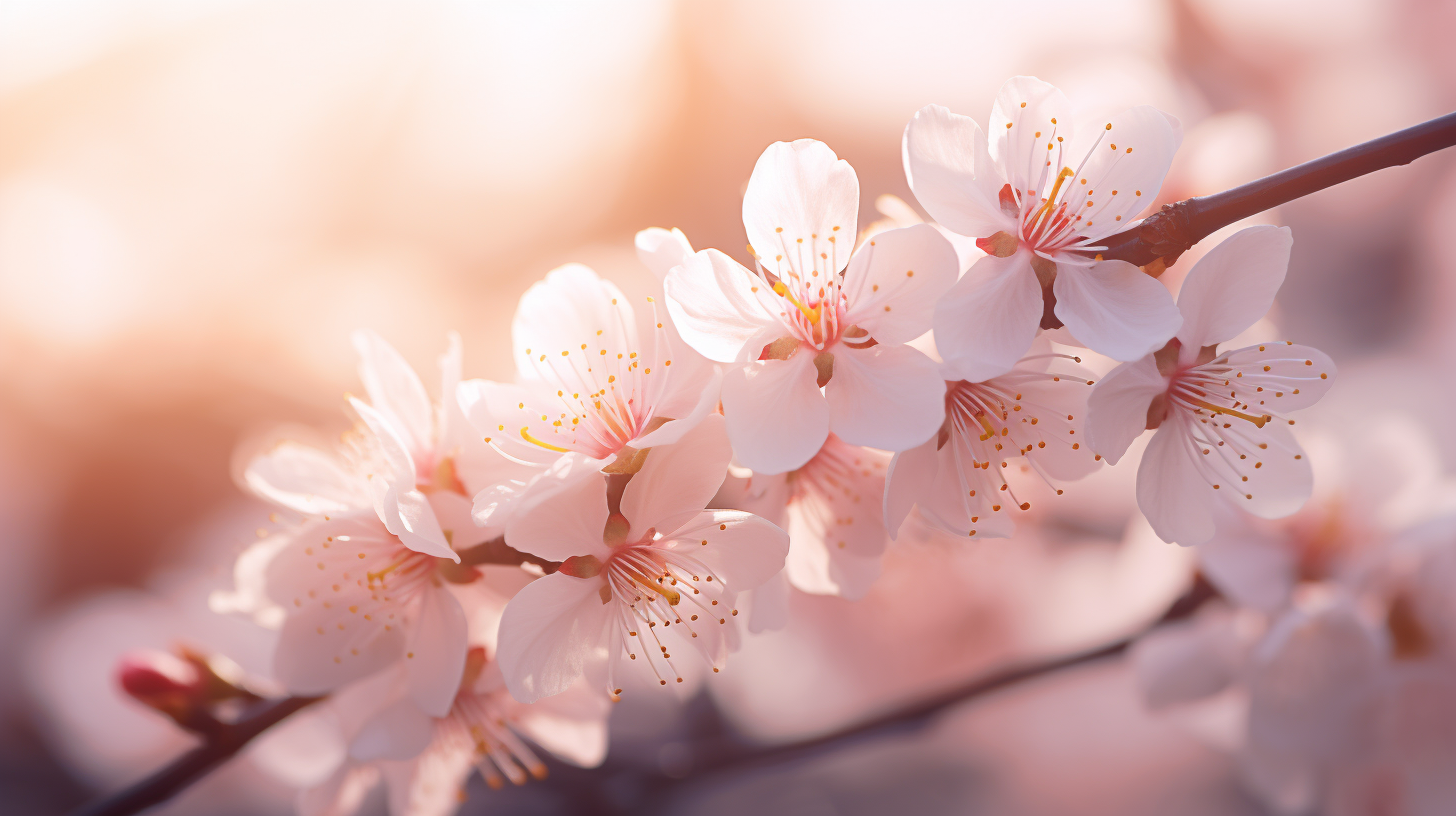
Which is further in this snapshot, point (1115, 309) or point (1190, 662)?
point (1190, 662)

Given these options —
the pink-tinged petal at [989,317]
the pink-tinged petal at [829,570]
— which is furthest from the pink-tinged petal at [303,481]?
the pink-tinged petal at [989,317]

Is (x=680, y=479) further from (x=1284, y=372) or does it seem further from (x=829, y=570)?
(x=1284, y=372)

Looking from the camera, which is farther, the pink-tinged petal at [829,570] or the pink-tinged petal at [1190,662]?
the pink-tinged petal at [1190,662]

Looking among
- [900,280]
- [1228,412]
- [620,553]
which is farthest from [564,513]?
[1228,412]

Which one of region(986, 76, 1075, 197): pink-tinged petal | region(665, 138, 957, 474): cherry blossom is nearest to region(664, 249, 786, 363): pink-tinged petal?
region(665, 138, 957, 474): cherry blossom

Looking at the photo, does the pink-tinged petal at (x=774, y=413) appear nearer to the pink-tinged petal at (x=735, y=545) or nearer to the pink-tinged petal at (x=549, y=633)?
the pink-tinged petal at (x=735, y=545)

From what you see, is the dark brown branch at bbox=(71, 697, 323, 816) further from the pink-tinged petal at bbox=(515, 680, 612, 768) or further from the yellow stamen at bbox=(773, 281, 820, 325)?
the yellow stamen at bbox=(773, 281, 820, 325)

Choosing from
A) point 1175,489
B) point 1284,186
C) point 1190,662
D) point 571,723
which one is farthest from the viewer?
point 1190,662
